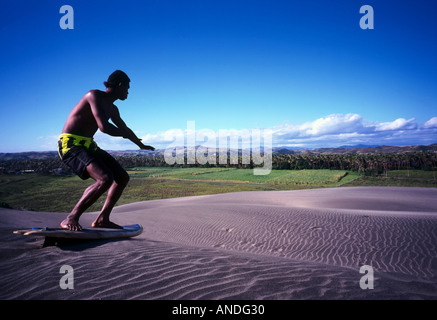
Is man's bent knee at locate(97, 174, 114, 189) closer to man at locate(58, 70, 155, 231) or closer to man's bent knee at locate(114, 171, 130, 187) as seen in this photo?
man at locate(58, 70, 155, 231)

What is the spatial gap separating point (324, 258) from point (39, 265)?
6196 mm

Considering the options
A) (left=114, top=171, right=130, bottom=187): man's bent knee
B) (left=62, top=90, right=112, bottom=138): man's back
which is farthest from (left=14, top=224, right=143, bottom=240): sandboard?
(left=62, top=90, right=112, bottom=138): man's back

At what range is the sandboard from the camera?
339 centimetres

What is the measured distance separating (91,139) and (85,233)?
146 centimetres

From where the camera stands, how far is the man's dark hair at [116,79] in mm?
3867

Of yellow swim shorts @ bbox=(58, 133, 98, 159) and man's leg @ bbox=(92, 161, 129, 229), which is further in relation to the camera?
man's leg @ bbox=(92, 161, 129, 229)

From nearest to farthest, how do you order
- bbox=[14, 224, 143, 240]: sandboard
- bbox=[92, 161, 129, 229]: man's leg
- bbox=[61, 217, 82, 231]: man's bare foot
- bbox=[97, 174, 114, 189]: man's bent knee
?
bbox=[14, 224, 143, 240]: sandboard → bbox=[97, 174, 114, 189]: man's bent knee → bbox=[61, 217, 82, 231]: man's bare foot → bbox=[92, 161, 129, 229]: man's leg

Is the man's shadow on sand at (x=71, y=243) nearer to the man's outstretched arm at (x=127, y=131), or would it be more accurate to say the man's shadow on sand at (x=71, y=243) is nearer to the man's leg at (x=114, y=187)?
the man's leg at (x=114, y=187)

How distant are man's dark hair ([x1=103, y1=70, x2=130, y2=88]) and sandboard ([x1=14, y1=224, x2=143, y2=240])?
227 centimetres

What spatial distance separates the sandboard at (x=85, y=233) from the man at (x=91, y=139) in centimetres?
13

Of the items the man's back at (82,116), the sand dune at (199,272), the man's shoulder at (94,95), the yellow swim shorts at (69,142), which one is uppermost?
the man's shoulder at (94,95)

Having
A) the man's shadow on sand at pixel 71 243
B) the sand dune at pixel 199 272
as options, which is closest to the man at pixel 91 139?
the man's shadow on sand at pixel 71 243

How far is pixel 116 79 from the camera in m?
3.89
